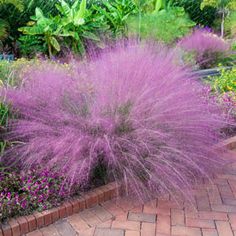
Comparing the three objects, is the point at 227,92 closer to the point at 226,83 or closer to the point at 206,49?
the point at 226,83

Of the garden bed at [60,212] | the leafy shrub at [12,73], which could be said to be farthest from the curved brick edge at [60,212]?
the leafy shrub at [12,73]

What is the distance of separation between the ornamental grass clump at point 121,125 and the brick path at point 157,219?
160 millimetres

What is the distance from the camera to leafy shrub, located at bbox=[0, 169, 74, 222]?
2655 mm

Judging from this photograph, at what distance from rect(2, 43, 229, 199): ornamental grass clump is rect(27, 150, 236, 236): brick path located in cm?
16

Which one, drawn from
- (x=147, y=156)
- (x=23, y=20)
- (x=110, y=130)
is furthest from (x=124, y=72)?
(x=23, y=20)

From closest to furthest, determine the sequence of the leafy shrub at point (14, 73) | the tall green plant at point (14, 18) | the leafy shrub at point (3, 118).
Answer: the leafy shrub at point (3, 118), the leafy shrub at point (14, 73), the tall green plant at point (14, 18)

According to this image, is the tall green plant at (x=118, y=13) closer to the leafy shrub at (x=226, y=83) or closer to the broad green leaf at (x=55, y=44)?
the broad green leaf at (x=55, y=44)

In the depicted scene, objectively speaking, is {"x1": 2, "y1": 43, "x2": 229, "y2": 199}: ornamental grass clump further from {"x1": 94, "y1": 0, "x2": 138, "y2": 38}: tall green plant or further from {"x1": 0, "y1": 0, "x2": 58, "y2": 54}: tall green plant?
{"x1": 94, "y1": 0, "x2": 138, "y2": 38}: tall green plant

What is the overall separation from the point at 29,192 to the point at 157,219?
110cm

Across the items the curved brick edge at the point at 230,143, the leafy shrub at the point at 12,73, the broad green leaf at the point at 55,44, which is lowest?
the curved brick edge at the point at 230,143

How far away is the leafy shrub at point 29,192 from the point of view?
2655 mm

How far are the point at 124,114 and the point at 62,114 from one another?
1.93 ft

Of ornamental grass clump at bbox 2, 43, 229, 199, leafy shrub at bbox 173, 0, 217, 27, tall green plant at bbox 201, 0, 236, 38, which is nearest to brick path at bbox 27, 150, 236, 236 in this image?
ornamental grass clump at bbox 2, 43, 229, 199

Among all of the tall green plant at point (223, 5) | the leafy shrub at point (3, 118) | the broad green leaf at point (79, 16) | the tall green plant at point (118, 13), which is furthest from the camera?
the tall green plant at point (223, 5)
